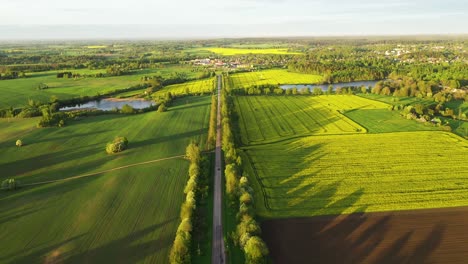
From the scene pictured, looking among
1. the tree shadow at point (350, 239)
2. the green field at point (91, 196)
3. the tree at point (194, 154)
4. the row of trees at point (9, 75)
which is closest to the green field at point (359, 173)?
the tree shadow at point (350, 239)

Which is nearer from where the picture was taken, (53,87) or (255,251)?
(255,251)

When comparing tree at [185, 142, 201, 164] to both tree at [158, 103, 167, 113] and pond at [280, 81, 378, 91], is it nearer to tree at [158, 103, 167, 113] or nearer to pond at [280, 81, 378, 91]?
tree at [158, 103, 167, 113]

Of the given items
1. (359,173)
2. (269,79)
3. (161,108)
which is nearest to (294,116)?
(359,173)

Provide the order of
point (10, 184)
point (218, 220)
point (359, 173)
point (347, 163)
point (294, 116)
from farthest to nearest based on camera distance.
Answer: point (294, 116) → point (347, 163) → point (359, 173) → point (10, 184) → point (218, 220)

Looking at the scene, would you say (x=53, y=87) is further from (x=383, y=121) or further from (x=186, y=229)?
(x=383, y=121)

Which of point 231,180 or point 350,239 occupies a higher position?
point 231,180

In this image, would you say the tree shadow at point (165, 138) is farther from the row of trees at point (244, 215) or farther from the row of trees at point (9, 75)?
the row of trees at point (9, 75)

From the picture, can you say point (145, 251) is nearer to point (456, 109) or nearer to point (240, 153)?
point (240, 153)

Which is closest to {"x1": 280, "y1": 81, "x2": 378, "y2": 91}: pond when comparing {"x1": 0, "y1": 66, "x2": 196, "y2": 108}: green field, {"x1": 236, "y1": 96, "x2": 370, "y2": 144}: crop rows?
{"x1": 236, "y1": 96, "x2": 370, "y2": 144}: crop rows
